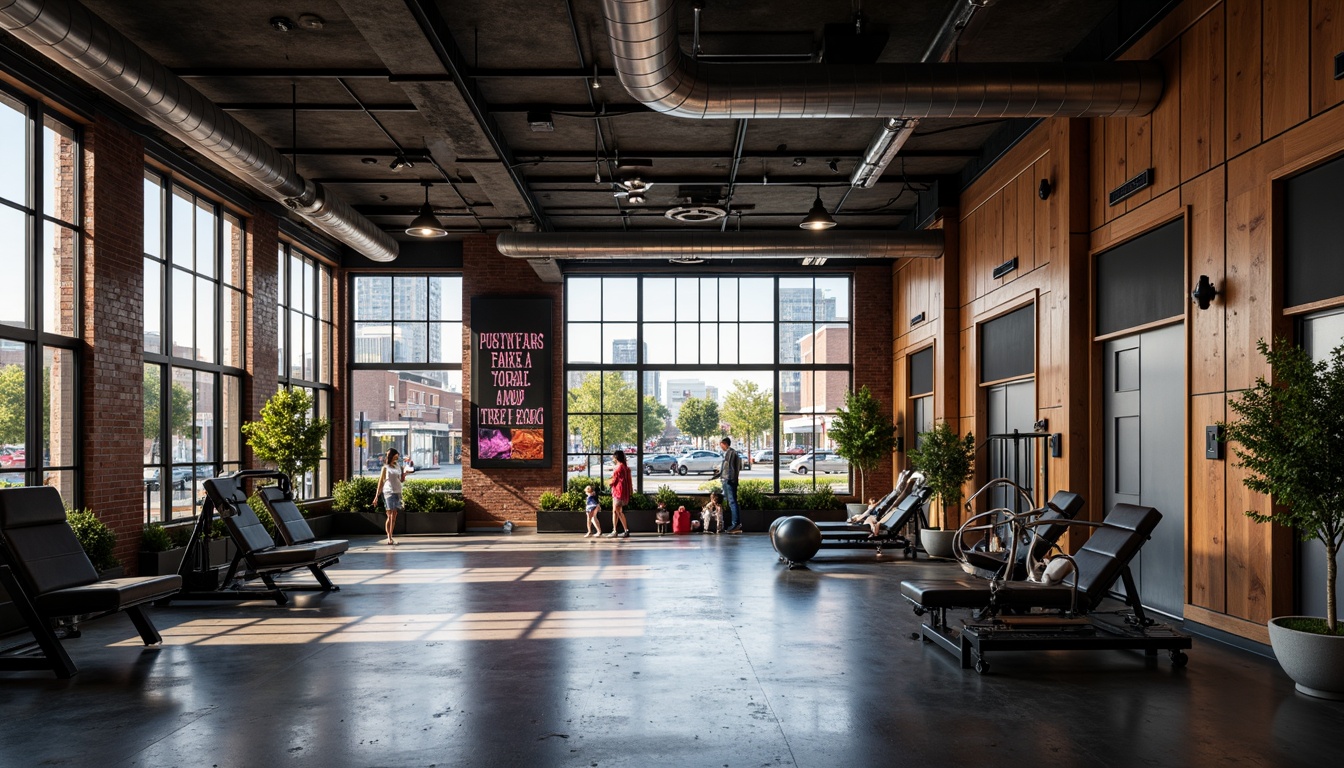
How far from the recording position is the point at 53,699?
502 cm

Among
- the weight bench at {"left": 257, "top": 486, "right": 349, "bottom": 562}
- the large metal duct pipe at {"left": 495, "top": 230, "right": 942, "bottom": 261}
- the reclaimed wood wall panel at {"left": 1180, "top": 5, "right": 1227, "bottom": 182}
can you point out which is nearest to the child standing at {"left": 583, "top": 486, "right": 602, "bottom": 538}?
the large metal duct pipe at {"left": 495, "top": 230, "right": 942, "bottom": 261}

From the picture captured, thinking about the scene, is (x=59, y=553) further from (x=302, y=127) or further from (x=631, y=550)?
(x=631, y=550)

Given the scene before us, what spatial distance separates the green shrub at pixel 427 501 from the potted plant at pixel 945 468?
298 inches

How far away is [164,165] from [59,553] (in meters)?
5.55

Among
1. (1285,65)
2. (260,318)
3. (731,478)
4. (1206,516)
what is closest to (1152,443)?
(1206,516)

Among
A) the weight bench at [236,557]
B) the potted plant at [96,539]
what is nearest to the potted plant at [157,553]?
the potted plant at [96,539]

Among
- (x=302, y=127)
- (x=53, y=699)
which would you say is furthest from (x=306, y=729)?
(x=302, y=127)

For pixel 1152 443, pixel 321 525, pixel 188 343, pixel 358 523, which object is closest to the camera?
pixel 1152 443

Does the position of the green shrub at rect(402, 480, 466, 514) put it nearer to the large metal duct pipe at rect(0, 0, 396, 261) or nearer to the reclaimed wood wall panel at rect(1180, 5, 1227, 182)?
the large metal duct pipe at rect(0, 0, 396, 261)

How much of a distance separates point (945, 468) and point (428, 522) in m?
8.17

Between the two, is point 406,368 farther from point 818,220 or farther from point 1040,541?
point 1040,541

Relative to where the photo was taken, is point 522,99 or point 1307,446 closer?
point 1307,446

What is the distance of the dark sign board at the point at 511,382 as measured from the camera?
15.4 m

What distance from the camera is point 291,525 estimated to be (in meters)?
9.02
